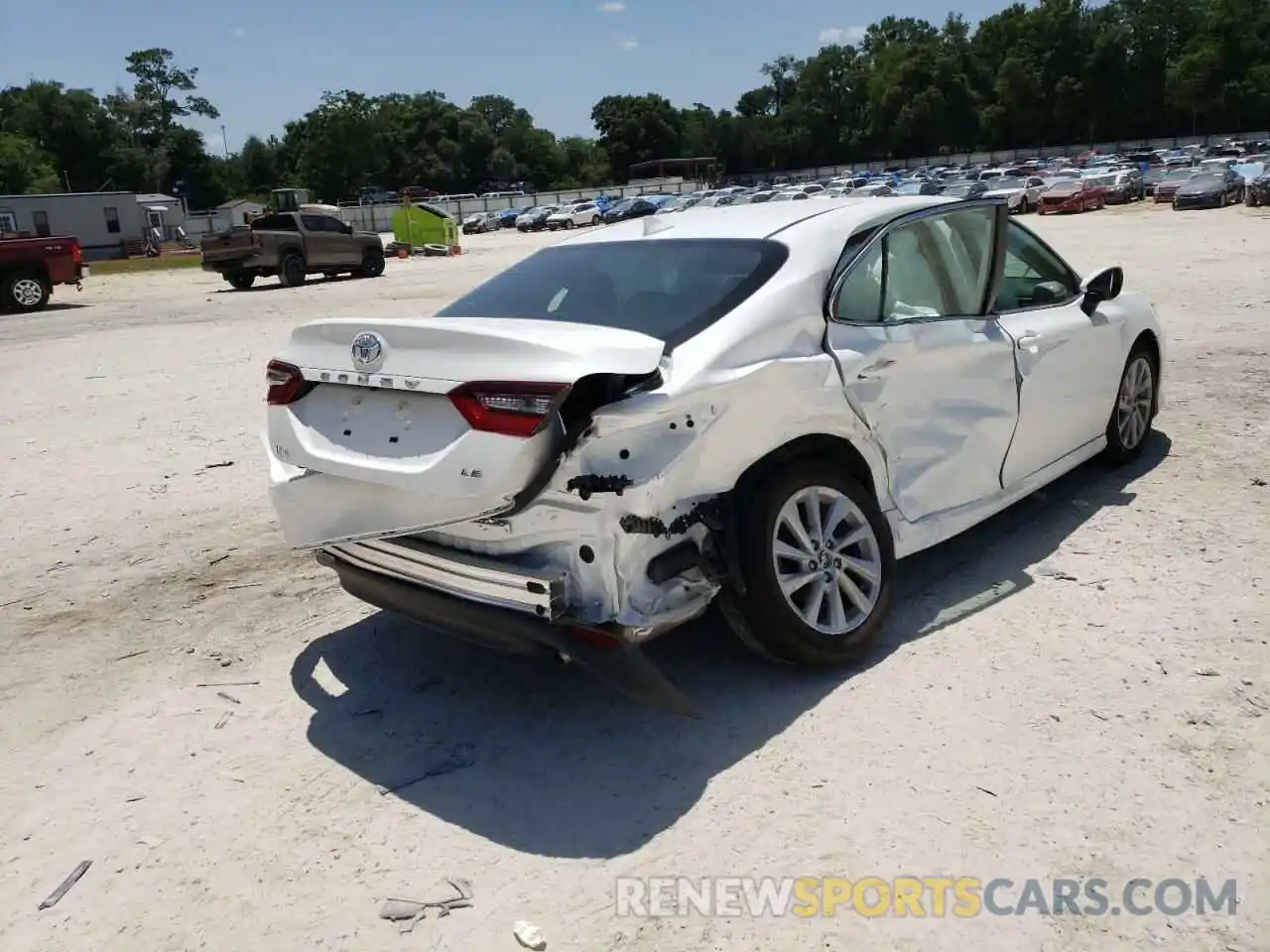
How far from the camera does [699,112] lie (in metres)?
141

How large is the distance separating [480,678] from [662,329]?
1.50 m

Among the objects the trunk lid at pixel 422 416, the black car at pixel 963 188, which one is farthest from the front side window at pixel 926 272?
the black car at pixel 963 188

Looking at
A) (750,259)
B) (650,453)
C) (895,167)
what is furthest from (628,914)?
(895,167)

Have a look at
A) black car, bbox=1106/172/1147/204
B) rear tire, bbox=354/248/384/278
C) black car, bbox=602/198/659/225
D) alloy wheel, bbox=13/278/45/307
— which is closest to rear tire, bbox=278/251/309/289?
rear tire, bbox=354/248/384/278

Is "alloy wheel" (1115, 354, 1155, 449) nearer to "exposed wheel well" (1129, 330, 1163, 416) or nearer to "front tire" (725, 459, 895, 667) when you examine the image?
"exposed wheel well" (1129, 330, 1163, 416)

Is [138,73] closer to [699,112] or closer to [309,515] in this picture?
[699,112]

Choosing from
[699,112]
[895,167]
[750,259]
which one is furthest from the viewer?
[699,112]

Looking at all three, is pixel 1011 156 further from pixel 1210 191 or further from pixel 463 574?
pixel 463 574

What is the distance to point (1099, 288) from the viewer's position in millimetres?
5348

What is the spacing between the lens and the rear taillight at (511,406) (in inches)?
120

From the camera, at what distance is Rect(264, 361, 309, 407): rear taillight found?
12.3 feet

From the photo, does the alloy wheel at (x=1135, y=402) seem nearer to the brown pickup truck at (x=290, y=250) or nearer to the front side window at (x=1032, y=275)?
the front side window at (x=1032, y=275)

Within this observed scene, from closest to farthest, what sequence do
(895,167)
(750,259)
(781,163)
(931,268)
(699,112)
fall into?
(750,259), (931,268), (895,167), (781,163), (699,112)

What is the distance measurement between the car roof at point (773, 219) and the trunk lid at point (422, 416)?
882 mm
